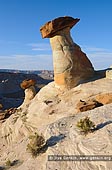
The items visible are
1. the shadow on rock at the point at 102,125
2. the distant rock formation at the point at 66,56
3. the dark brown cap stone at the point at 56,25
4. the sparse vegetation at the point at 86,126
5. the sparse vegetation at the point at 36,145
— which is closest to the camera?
the sparse vegetation at the point at 86,126

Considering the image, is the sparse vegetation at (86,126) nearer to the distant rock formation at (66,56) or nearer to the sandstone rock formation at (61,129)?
the sandstone rock formation at (61,129)

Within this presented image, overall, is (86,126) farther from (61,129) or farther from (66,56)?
(66,56)

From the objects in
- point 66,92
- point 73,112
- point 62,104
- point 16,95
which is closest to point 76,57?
point 66,92

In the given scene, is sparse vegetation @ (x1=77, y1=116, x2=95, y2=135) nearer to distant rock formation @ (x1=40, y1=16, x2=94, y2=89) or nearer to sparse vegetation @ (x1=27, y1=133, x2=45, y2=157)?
sparse vegetation @ (x1=27, y1=133, x2=45, y2=157)

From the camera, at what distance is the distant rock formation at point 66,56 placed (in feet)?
51.1

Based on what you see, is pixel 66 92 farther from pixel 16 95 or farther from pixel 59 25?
pixel 16 95

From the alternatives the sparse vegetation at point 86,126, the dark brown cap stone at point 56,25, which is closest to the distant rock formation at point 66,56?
the dark brown cap stone at point 56,25

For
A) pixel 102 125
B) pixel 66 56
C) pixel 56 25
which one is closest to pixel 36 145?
pixel 102 125

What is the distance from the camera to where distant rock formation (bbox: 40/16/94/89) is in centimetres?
1557

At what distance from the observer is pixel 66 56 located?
51.9 ft

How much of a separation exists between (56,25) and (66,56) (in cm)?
189

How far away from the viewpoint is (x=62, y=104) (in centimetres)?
1421

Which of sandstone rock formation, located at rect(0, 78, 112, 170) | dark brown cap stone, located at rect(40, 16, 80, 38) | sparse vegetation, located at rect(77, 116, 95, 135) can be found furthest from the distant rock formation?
sparse vegetation, located at rect(77, 116, 95, 135)

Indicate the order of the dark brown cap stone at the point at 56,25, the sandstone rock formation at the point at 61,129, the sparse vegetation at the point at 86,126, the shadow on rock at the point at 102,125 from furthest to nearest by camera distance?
the dark brown cap stone at the point at 56,25 → the shadow on rock at the point at 102,125 → the sparse vegetation at the point at 86,126 → the sandstone rock formation at the point at 61,129
